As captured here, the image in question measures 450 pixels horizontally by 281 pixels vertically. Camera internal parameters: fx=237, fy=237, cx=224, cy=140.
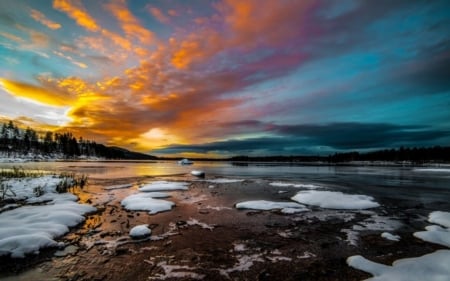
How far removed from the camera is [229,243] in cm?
744

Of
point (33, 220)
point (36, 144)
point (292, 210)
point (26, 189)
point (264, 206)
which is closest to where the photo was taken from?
point (33, 220)

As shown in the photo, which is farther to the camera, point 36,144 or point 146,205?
point 36,144

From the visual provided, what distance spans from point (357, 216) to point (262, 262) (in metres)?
7.08

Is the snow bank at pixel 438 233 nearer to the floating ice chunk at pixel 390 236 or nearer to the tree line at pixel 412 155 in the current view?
the floating ice chunk at pixel 390 236

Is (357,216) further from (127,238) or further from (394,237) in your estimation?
(127,238)

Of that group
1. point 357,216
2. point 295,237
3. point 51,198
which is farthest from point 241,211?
point 51,198

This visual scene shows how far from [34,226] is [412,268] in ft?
36.1

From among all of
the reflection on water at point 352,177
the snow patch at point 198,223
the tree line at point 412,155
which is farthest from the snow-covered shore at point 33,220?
the tree line at point 412,155

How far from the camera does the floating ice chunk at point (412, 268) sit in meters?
5.18

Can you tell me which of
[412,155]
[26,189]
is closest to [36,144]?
[26,189]

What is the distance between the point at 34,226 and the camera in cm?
787

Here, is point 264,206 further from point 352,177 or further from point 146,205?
point 352,177

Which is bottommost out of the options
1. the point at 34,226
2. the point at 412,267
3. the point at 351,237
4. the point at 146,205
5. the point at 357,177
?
the point at 357,177

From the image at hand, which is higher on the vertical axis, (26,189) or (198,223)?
(26,189)
